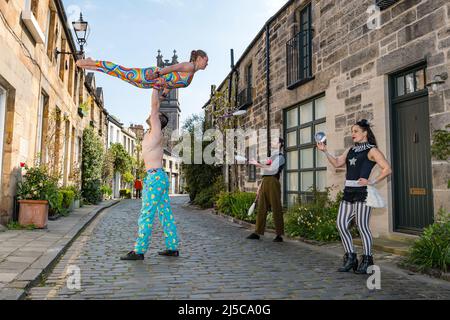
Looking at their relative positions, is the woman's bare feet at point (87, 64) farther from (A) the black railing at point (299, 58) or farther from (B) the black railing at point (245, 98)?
(B) the black railing at point (245, 98)

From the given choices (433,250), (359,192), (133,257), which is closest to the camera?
(359,192)

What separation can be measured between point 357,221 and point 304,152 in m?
5.78

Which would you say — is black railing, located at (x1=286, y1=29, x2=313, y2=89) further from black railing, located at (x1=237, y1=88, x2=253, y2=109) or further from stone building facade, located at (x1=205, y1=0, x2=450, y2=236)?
black railing, located at (x1=237, y1=88, x2=253, y2=109)

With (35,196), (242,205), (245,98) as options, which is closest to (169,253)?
(35,196)

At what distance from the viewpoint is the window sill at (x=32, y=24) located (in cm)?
823

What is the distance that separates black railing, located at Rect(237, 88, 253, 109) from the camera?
13.9 meters

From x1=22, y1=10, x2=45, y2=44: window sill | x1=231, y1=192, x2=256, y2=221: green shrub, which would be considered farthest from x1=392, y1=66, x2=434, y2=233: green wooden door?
x1=22, y1=10, x2=45, y2=44: window sill

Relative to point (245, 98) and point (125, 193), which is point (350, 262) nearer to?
point (245, 98)

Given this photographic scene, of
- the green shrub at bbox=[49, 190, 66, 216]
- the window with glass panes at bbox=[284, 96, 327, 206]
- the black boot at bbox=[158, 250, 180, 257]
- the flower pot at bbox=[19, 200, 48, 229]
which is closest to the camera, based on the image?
the black boot at bbox=[158, 250, 180, 257]

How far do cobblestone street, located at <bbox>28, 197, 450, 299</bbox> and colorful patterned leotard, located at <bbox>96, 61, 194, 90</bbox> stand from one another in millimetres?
1996

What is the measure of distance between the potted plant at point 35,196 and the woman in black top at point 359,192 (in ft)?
19.6

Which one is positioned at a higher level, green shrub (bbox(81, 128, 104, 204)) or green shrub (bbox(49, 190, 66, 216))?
green shrub (bbox(81, 128, 104, 204))

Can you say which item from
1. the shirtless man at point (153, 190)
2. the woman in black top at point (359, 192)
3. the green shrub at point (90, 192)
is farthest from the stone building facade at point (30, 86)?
the woman in black top at point (359, 192)

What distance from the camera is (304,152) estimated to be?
1023cm
